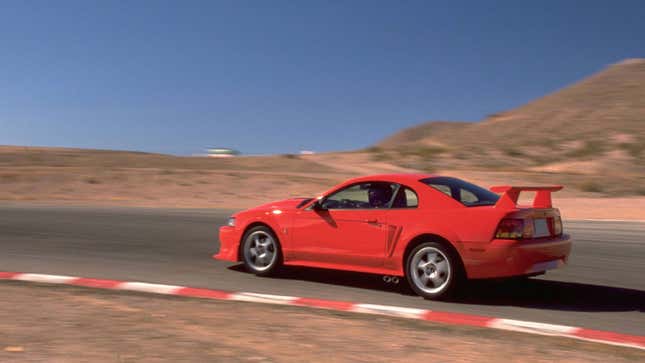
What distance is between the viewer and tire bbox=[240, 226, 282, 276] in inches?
344

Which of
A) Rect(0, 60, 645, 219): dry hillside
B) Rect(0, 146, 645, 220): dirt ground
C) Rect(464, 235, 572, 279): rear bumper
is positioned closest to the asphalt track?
Rect(464, 235, 572, 279): rear bumper

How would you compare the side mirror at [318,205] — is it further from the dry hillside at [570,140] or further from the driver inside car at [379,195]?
the dry hillside at [570,140]

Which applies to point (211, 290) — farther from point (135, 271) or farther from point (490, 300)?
point (490, 300)

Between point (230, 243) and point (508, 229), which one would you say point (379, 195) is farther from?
point (230, 243)

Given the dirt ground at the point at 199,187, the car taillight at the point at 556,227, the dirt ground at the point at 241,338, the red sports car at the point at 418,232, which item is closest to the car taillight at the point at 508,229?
the red sports car at the point at 418,232

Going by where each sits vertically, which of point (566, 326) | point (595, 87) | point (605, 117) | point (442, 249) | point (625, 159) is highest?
point (595, 87)

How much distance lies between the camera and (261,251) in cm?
891

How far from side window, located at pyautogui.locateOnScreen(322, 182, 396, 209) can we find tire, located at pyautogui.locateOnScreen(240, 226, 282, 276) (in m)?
0.89

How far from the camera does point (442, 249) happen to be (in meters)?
7.28

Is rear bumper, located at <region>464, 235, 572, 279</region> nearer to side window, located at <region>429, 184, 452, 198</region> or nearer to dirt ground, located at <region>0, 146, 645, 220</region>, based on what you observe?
side window, located at <region>429, 184, 452, 198</region>

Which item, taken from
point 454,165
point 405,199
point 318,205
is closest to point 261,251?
point 318,205

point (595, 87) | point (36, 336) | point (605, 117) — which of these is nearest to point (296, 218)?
point (36, 336)

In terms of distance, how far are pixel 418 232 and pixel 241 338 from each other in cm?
256

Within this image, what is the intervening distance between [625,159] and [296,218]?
51972mm
